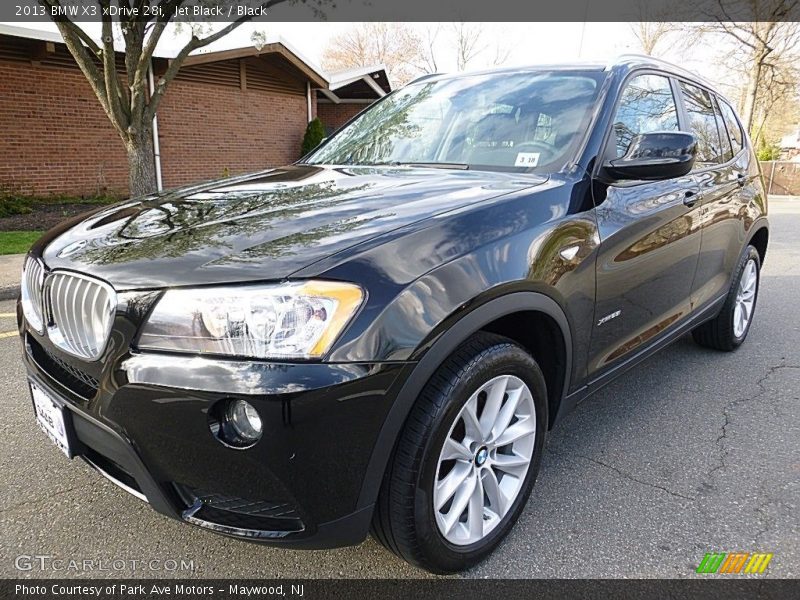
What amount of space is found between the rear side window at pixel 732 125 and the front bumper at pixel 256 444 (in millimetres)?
3524

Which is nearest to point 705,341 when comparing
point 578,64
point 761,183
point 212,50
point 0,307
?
point 761,183

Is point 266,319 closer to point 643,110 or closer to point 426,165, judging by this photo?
point 426,165

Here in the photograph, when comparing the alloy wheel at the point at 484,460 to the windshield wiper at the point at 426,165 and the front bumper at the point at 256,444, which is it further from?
the windshield wiper at the point at 426,165

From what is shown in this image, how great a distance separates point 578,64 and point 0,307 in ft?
17.6

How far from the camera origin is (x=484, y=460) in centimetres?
205

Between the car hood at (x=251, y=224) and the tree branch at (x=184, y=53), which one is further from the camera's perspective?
the tree branch at (x=184, y=53)

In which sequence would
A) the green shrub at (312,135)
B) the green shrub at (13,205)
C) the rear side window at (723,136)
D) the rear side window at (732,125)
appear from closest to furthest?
the rear side window at (723,136) < the rear side window at (732,125) < the green shrub at (13,205) < the green shrub at (312,135)

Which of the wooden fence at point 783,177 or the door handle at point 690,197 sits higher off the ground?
the door handle at point 690,197

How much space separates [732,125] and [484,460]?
134 inches

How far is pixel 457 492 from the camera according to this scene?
78.2 inches

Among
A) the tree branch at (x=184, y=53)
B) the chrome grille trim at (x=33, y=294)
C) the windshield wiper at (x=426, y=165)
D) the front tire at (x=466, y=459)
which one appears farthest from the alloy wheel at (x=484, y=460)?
the tree branch at (x=184, y=53)

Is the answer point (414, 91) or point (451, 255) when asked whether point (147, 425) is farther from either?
point (414, 91)

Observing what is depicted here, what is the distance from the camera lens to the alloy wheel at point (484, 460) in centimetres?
193

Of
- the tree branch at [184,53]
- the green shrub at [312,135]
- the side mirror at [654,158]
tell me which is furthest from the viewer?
the green shrub at [312,135]
